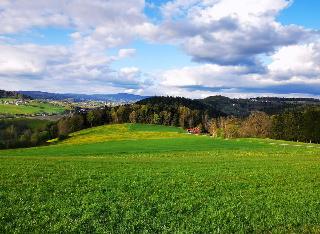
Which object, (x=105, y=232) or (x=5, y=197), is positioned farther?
(x=5, y=197)

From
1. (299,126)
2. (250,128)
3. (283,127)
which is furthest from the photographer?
(250,128)

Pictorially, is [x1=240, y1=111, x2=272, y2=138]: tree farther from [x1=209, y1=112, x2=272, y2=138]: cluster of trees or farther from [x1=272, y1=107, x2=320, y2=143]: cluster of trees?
[x1=272, y1=107, x2=320, y2=143]: cluster of trees

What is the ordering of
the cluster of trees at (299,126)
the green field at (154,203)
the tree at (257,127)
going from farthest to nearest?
the tree at (257,127)
the cluster of trees at (299,126)
the green field at (154,203)

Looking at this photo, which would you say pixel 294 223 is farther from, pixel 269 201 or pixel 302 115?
pixel 302 115

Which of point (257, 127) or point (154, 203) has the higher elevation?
point (154, 203)

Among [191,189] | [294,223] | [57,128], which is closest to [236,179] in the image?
[191,189]

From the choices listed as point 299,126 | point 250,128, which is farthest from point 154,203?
point 250,128

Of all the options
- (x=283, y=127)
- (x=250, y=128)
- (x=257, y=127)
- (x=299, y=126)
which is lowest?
(x=250, y=128)

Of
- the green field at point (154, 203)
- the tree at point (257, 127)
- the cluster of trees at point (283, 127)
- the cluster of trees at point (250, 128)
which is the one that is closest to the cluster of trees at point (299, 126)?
the cluster of trees at point (283, 127)

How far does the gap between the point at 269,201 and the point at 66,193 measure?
11905 mm

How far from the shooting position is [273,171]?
38.5 meters

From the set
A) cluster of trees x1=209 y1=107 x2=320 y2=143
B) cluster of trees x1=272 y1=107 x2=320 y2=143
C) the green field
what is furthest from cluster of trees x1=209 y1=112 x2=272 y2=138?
the green field

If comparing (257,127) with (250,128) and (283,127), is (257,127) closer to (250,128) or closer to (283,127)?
(250,128)

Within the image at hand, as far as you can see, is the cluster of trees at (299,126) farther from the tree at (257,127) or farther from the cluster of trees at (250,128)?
the cluster of trees at (250,128)
